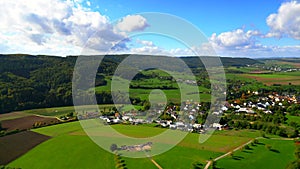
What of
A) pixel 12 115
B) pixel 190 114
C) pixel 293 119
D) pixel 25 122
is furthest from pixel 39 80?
pixel 293 119

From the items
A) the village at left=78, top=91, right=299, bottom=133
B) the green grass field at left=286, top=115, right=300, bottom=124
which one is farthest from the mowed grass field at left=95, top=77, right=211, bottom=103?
the green grass field at left=286, top=115, right=300, bottom=124

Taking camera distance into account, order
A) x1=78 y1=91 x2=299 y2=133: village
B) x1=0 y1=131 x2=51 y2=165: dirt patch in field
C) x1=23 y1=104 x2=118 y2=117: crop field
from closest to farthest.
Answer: x1=0 y1=131 x2=51 y2=165: dirt patch in field → x1=78 y1=91 x2=299 y2=133: village → x1=23 y1=104 x2=118 y2=117: crop field

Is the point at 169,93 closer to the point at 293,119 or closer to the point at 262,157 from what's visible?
the point at 293,119

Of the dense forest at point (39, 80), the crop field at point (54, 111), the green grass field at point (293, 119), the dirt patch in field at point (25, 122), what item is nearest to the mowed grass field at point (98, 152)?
the dirt patch in field at point (25, 122)

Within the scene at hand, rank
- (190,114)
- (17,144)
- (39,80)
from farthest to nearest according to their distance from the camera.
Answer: (39,80) → (190,114) → (17,144)

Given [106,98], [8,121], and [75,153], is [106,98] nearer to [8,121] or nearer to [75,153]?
[8,121]

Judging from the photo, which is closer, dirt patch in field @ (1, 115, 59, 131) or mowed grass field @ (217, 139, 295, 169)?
mowed grass field @ (217, 139, 295, 169)

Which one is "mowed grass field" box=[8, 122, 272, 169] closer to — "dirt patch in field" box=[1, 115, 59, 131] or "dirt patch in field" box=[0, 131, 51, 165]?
"dirt patch in field" box=[0, 131, 51, 165]
